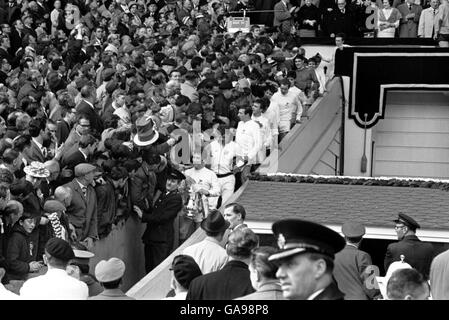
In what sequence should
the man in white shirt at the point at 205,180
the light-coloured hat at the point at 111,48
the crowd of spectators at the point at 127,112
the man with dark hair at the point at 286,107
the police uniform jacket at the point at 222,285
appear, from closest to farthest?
the police uniform jacket at the point at 222,285, the crowd of spectators at the point at 127,112, the man in white shirt at the point at 205,180, the man with dark hair at the point at 286,107, the light-coloured hat at the point at 111,48

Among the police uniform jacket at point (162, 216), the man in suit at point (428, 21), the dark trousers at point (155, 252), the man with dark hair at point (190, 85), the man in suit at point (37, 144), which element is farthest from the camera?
the man in suit at point (428, 21)

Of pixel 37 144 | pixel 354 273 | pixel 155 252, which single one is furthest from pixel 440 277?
pixel 37 144

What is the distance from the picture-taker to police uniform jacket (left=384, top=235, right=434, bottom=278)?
1120 cm

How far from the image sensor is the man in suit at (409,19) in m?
27.4

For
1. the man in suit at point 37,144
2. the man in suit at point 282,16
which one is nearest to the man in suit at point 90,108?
the man in suit at point 37,144

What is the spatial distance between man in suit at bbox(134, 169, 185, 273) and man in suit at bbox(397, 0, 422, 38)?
1401cm

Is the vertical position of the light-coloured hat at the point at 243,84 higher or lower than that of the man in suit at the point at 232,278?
lower

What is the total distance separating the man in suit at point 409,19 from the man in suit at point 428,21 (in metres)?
0.26

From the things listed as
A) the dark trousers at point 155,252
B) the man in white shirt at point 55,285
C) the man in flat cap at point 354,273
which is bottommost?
the dark trousers at point 155,252

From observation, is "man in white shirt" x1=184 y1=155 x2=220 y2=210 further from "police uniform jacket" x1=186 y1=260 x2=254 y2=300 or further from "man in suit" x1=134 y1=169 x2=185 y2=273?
"police uniform jacket" x1=186 y1=260 x2=254 y2=300

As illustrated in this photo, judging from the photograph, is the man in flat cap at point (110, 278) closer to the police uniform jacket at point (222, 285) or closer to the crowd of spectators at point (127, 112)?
the police uniform jacket at point (222, 285)

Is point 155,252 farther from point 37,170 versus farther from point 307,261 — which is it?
A: point 307,261

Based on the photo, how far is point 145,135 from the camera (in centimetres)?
1497
